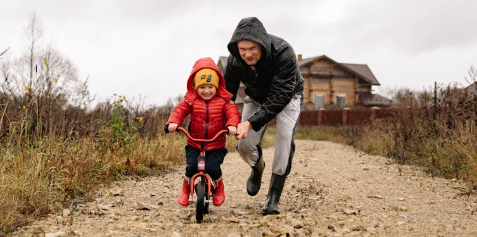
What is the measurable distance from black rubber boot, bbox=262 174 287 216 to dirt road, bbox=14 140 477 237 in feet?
0.35

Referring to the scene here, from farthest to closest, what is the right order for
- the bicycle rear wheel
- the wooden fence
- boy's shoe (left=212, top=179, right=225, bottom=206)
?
the wooden fence < boy's shoe (left=212, top=179, right=225, bottom=206) < the bicycle rear wheel

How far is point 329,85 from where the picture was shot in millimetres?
33969

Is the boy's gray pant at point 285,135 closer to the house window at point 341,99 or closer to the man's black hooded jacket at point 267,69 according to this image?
the man's black hooded jacket at point 267,69

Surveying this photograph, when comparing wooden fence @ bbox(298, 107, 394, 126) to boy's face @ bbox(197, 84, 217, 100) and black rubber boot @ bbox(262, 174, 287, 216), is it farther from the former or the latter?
boy's face @ bbox(197, 84, 217, 100)

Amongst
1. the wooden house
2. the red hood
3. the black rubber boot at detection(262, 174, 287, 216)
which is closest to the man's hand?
the red hood

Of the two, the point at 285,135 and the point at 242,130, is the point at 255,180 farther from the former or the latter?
the point at 242,130

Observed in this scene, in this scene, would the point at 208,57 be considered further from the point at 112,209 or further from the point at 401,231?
the point at 401,231

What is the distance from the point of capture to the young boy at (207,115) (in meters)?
3.72

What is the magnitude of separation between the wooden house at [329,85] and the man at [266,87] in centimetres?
2780

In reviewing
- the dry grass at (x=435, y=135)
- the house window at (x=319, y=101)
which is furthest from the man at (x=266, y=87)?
the house window at (x=319, y=101)

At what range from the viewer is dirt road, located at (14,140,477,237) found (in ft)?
10.9

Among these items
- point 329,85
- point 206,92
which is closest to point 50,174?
point 206,92

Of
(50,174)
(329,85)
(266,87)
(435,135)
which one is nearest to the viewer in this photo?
(266,87)

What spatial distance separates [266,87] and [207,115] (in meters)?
0.70
